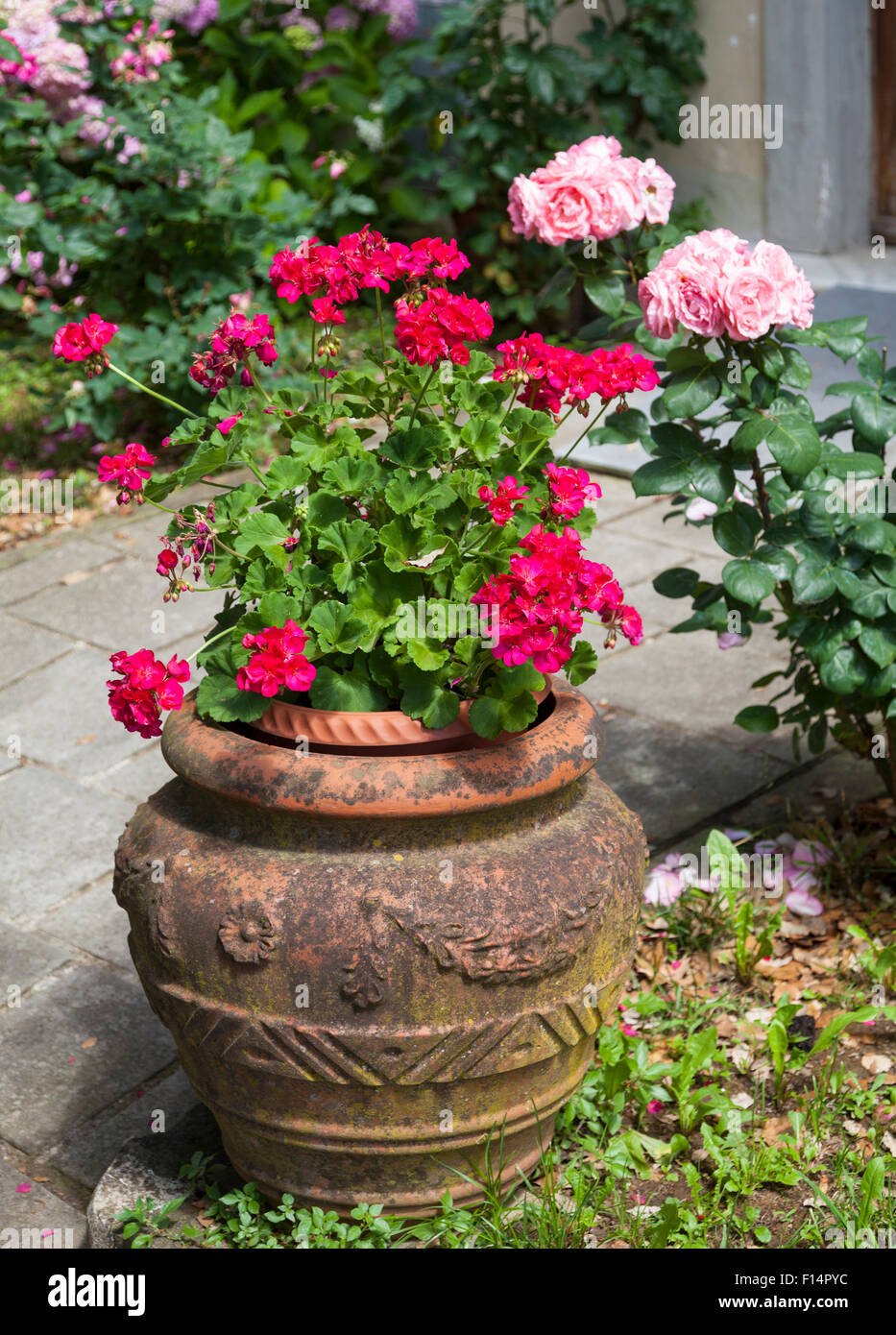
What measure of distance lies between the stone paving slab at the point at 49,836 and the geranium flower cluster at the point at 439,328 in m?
1.76

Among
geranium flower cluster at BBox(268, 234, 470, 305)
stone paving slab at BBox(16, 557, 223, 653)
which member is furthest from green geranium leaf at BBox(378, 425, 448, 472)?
stone paving slab at BBox(16, 557, 223, 653)

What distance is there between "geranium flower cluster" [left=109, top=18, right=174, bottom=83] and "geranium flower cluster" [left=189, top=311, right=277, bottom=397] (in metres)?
3.73

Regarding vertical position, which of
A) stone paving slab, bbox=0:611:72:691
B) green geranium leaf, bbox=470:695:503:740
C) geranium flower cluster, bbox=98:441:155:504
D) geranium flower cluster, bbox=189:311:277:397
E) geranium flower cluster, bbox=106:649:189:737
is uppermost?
geranium flower cluster, bbox=189:311:277:397

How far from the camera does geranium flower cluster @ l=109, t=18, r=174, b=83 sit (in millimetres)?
5438

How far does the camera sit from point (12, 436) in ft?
19.8

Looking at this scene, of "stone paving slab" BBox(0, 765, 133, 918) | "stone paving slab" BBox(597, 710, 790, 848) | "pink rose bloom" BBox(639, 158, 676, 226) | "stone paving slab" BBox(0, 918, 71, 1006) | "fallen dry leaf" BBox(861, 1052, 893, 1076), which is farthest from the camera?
"stone paving slab" BBox(597, 710, 790, 848)

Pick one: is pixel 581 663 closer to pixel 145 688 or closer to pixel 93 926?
pixel 145 688

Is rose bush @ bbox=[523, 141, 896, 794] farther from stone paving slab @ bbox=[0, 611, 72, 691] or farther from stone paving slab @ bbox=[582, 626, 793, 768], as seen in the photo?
stone paving slab @ bbox=[0, 611, 72, 691]

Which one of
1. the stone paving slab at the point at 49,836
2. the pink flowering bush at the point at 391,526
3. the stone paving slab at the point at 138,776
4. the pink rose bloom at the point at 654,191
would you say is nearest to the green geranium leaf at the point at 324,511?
the pink flowering bush at the point at 391,526

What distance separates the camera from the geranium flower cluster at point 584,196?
2.62 m

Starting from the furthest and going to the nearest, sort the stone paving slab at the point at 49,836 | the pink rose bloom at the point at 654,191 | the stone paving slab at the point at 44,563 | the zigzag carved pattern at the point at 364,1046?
the stone paving slab at the point at 44,563 → the stone paving slab at the point at 49,836 → the pink rose bloom at the point at 654,191 → the zigzag carved pattern at the point at 364,1046

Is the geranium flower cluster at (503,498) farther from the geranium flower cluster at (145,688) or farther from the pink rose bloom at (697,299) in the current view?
the pink rose bloom at (697,299)

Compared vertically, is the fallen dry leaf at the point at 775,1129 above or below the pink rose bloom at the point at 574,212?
below

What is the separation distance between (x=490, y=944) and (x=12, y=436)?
4.72m
